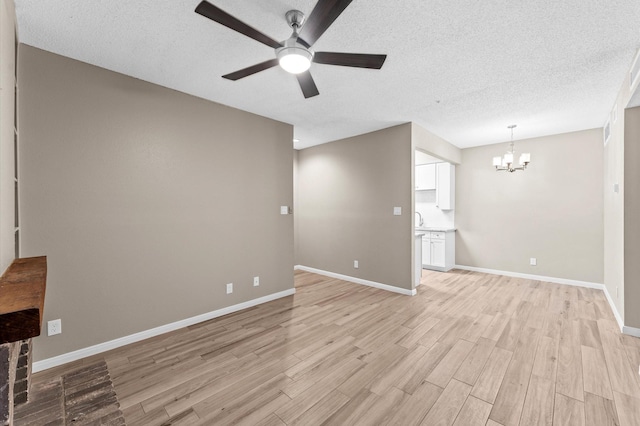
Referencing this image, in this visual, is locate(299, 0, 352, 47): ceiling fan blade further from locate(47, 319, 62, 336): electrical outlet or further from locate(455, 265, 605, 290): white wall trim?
locate(455, 265, 605, 290): white wall trim

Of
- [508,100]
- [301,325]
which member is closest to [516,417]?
[301,325]

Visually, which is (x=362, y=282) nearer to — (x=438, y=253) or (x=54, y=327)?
(x=438, y=253)

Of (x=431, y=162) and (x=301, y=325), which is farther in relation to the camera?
(x=431, y=162)

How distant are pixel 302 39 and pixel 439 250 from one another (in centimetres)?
508

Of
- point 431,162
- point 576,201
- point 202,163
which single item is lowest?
point 576,201

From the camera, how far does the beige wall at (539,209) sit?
15.2 ft

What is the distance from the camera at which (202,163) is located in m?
3.33

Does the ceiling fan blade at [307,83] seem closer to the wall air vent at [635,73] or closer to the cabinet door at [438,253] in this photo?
the wall air vent at [635,73]

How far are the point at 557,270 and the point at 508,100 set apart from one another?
132 inches

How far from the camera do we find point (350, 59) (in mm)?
1964

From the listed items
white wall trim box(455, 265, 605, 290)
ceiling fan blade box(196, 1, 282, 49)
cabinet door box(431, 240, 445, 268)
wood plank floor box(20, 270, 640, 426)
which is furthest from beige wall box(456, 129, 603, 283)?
ceiling fan blade box(196, 1, 282, 49)

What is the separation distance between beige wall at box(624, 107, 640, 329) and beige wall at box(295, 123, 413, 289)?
7.32ft

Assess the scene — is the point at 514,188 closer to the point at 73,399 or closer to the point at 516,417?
the point at 516,417

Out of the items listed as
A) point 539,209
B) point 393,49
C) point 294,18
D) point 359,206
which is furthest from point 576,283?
point 294,18
